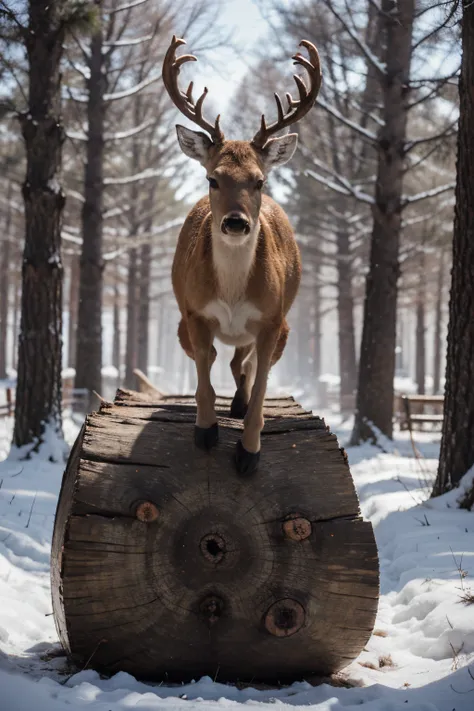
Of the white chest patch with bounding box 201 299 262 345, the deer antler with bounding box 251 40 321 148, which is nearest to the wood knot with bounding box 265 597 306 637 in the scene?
the white chest patch with bounding box 201 299 262 345

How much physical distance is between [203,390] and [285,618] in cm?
138

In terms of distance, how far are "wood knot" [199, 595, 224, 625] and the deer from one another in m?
0.70

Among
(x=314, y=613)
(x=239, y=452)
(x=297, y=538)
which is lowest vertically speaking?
(x=314, y=613)

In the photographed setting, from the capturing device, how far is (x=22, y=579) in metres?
5.24

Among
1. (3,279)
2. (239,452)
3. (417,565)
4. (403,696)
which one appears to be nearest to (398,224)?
(417,565)

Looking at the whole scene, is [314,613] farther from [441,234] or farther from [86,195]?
[441,234]

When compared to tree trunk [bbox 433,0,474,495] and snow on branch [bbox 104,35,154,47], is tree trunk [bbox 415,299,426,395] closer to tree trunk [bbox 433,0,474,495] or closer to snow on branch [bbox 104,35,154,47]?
snow on branch [bbox 104,35,154,47]

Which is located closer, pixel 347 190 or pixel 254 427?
pixel 254 427

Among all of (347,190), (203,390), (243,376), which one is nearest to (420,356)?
(347,190)

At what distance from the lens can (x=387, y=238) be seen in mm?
12016

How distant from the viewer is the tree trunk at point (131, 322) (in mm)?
22984

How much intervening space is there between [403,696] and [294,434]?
1.62 metres

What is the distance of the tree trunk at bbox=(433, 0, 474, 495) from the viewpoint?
21.3ft

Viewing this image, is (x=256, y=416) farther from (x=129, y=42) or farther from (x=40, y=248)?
(x=129, y=42)
